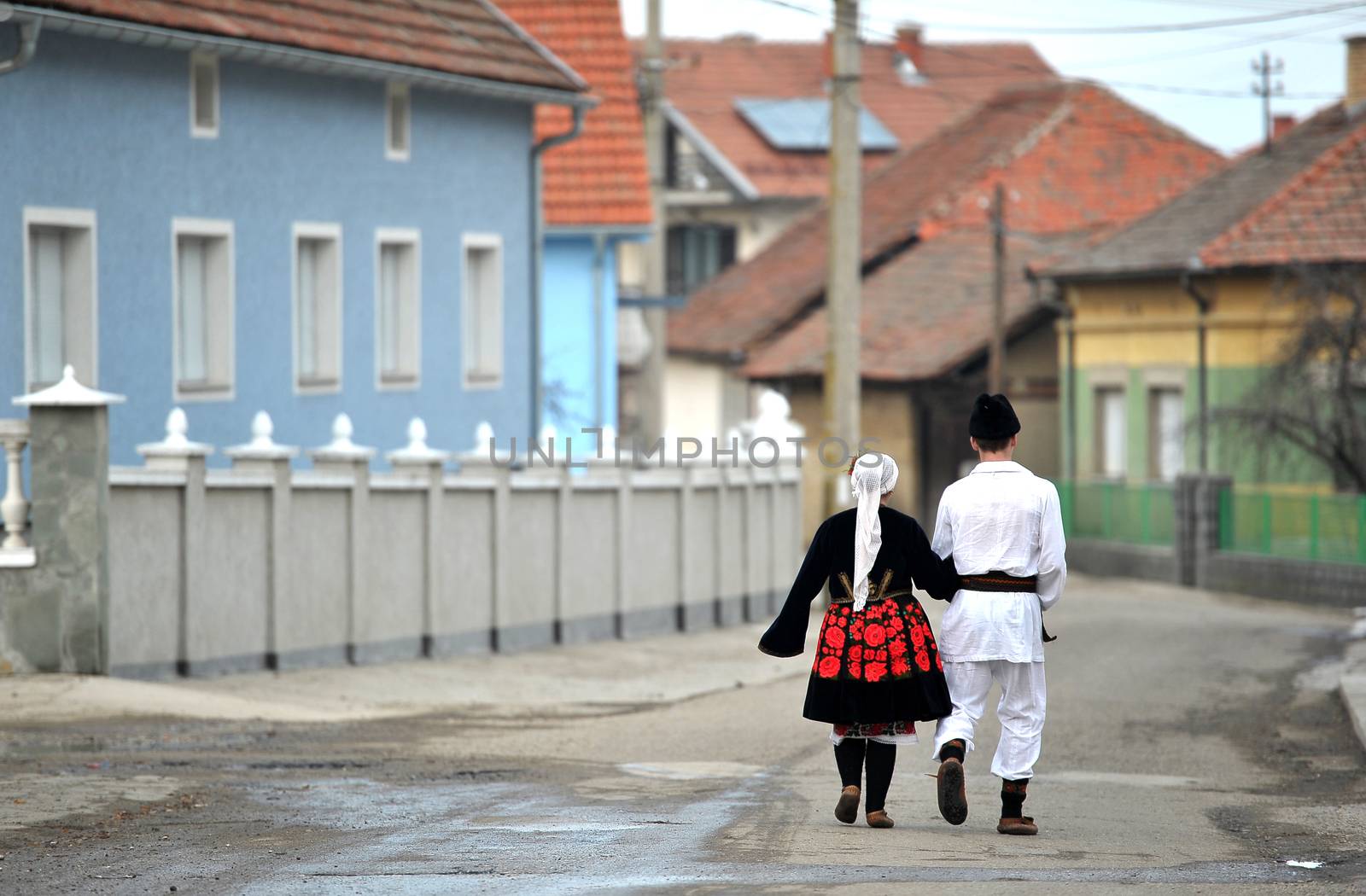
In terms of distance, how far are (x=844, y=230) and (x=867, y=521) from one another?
43.6 feet

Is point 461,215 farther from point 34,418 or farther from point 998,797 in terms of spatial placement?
point 998,797

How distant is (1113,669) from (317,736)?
7.44 meters

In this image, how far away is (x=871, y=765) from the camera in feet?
27.9

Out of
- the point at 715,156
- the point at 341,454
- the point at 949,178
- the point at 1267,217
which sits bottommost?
the point at 341,454

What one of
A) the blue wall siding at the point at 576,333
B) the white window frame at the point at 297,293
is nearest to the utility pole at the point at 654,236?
the blue wall siding at the point at 576,333

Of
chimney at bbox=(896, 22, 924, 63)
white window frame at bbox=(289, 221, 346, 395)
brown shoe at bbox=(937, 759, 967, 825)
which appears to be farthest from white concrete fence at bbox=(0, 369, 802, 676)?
chimney at bbox=(896, 22, 924, 63)

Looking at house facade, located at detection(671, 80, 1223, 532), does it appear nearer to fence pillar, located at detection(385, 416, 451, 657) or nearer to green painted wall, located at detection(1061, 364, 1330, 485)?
green painted wall, located at detection(1061, 364, 1330, 485)

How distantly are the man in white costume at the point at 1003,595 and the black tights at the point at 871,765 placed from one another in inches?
8.3

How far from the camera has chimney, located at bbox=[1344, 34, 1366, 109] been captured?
34.3 metres

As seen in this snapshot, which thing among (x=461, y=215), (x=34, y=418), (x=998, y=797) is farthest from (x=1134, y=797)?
(x=461, y=215)

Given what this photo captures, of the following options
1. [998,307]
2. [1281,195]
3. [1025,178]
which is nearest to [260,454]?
[1281,195]

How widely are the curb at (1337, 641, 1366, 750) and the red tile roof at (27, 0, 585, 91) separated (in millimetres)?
9873

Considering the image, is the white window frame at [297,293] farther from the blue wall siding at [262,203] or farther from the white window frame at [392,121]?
the white window frame at [392,121]

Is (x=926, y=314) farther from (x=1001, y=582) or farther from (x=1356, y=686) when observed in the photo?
(x=1001, y=582)
